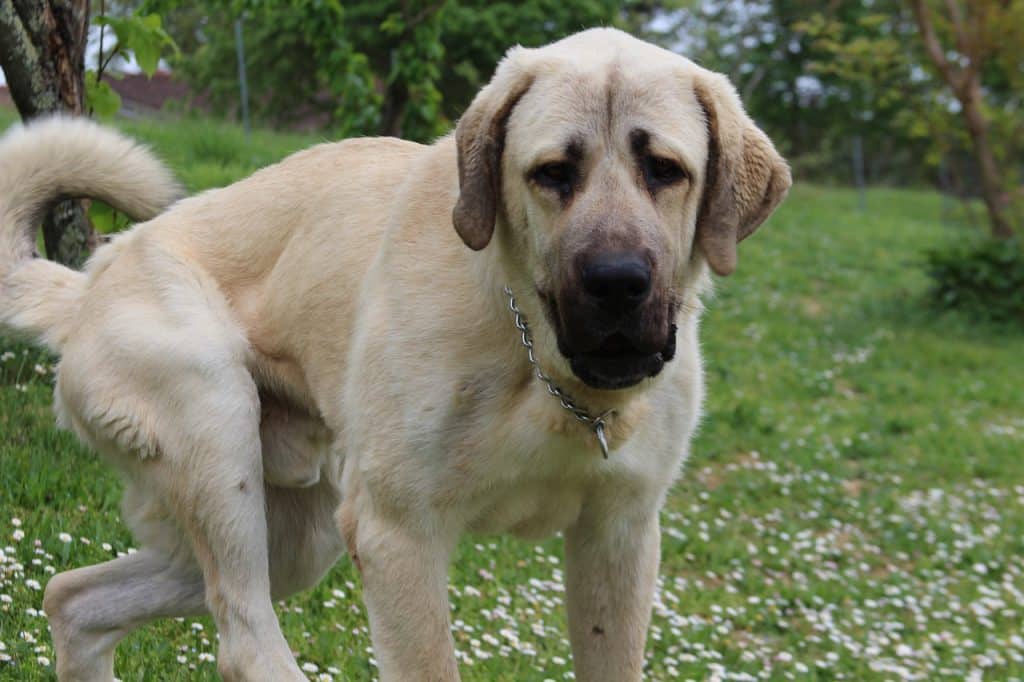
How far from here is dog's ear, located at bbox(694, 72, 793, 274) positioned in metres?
3.03

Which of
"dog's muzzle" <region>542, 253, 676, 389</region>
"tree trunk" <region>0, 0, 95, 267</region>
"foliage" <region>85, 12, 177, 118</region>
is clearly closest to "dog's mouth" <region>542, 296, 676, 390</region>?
"dog's muzzle" <region>542, 253, 676, 389</region>

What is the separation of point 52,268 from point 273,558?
1.24 meters

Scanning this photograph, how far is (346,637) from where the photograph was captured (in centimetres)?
449

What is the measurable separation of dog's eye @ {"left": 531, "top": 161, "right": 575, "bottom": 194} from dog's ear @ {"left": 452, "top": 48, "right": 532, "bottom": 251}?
16 cm

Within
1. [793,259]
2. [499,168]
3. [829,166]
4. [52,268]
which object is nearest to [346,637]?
[52,268]

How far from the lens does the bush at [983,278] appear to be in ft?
49.3

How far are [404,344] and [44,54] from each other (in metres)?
3.07

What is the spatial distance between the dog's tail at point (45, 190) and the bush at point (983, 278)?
42.3ft

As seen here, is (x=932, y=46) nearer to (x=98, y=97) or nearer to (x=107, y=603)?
(x=98, y=97)

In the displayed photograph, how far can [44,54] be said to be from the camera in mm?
5363

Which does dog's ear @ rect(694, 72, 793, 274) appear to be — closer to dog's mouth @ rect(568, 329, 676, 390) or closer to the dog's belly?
dog's mouth @ rect(568, 329, 676, 390)

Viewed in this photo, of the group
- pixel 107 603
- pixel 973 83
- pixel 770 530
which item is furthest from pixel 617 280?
pixel 973 83

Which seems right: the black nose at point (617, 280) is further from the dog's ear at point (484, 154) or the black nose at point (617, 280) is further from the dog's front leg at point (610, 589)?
the dog's front leg at point (610, 589)

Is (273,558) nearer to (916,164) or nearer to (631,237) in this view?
(631,237)
